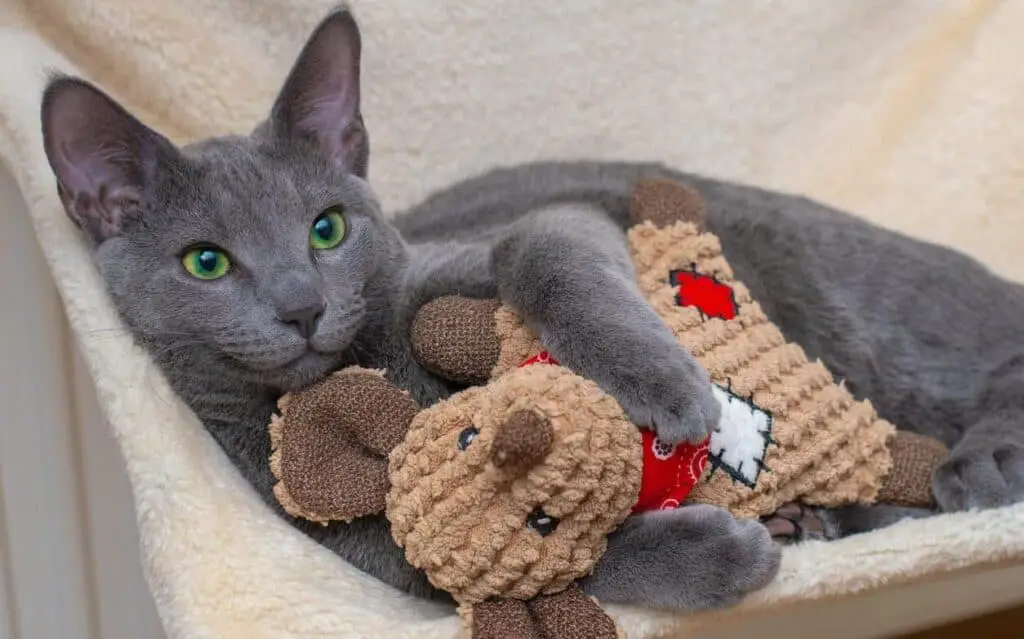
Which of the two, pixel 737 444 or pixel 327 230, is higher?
pixel 327 230

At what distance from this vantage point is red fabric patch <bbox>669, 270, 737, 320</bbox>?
3.18 ft

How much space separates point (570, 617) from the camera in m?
0.76

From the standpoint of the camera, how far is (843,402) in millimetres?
977

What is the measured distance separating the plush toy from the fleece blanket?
0.42 m

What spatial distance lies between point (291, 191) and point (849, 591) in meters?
0.60

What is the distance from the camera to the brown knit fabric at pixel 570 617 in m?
0.75

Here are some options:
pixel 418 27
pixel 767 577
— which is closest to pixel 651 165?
pixel 418 27

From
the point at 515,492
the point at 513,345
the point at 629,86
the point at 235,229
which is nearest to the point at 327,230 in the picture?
the point at 235,229

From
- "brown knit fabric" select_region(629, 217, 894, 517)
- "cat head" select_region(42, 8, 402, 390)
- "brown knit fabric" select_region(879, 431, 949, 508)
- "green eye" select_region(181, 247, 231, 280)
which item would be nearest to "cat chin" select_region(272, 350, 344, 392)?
"cat head" select_region(42, 8, 402, 390)

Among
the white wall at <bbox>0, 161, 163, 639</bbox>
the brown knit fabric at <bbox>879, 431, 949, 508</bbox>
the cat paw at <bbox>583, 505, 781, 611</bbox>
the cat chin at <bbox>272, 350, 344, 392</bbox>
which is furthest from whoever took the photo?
the white wall at <bbox>0, 161, 163, 639</bbox>

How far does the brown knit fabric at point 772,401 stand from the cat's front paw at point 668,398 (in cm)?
9

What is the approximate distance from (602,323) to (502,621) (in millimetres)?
257

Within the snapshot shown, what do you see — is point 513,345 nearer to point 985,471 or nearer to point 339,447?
point 339,447

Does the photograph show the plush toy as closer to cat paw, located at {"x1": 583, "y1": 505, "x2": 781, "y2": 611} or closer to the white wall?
cat paw, located at {"x1": 583, "y1": 505, "x2": 781, "y2": 611}
